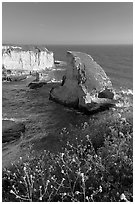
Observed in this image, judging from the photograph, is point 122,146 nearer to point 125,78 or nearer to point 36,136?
point 36,136

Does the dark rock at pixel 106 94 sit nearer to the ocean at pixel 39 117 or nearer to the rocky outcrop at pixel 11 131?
the ocean at pixel 39 117

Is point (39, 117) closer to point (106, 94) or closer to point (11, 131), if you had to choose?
point (11, 131)

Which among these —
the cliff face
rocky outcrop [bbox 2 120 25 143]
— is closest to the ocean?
rocky outcrop [bbox 2 120 25 143]

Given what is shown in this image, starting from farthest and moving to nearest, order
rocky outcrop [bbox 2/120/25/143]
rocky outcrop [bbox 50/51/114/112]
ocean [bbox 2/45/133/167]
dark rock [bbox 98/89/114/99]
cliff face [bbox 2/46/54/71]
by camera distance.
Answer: cliff face [bbox 2/46/54/71] → dark rock [bbox 98/89/114/99] → rocky outcrop [bbox 50/51/114/112] → rocky outcrop [bbox 2/120/25/143] → ocean [bbox 2/45/133/167]

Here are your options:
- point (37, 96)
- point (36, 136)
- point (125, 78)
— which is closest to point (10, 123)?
point (36, 136)

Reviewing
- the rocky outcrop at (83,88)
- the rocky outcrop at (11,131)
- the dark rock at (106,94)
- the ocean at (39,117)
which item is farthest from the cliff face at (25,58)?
the rocky outcrop at (11,131)

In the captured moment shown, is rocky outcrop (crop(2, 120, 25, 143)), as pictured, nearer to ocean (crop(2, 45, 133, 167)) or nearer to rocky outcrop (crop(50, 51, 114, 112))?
ocean (crop(2, 45, 133, 167))

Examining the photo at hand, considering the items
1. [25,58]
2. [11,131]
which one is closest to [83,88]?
[11,131]
